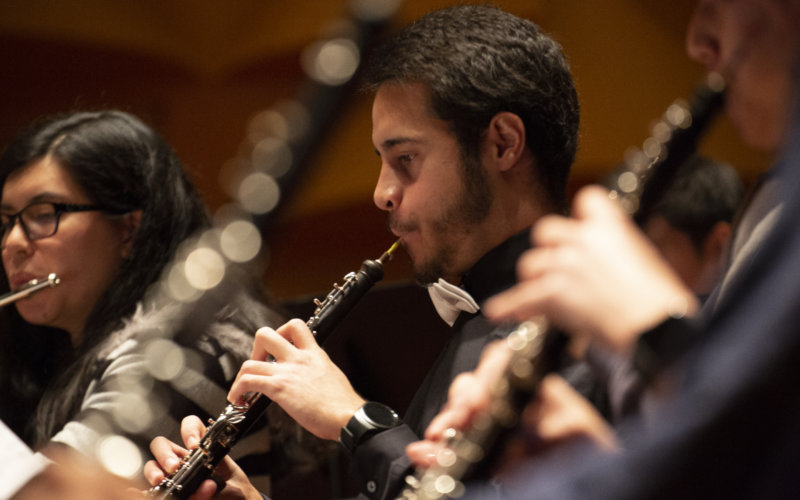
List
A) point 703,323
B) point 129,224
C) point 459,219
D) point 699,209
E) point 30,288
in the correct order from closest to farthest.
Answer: point 703,323 → point 459,219 → point 30,288 → point 129,224 → point 699,209

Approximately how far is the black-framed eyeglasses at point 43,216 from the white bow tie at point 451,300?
3.37ft

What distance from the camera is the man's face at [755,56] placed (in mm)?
833

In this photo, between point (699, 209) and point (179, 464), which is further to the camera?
point (699, 209)

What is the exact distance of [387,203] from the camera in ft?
5.69

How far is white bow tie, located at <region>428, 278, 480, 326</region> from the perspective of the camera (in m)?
1.70

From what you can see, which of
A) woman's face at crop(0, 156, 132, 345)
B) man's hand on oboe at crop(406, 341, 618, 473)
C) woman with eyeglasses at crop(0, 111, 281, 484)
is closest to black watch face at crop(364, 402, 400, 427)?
man's hand on oboe at crop(406, 341, 618, 473)

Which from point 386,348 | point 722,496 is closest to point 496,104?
point 386,348

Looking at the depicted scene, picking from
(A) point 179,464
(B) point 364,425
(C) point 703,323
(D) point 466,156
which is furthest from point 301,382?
(C) point 703,323

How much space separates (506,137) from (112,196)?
1.11 m

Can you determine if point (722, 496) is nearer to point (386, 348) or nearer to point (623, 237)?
point (623, 237)

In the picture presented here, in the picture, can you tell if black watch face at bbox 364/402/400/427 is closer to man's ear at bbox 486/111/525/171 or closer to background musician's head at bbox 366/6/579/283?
background musician's head at bbox 366/6/579/283

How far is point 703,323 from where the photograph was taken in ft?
2.44

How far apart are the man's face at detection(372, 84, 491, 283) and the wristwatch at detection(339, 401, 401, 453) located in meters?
0.35

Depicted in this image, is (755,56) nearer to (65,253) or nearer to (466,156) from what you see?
(466,156)
